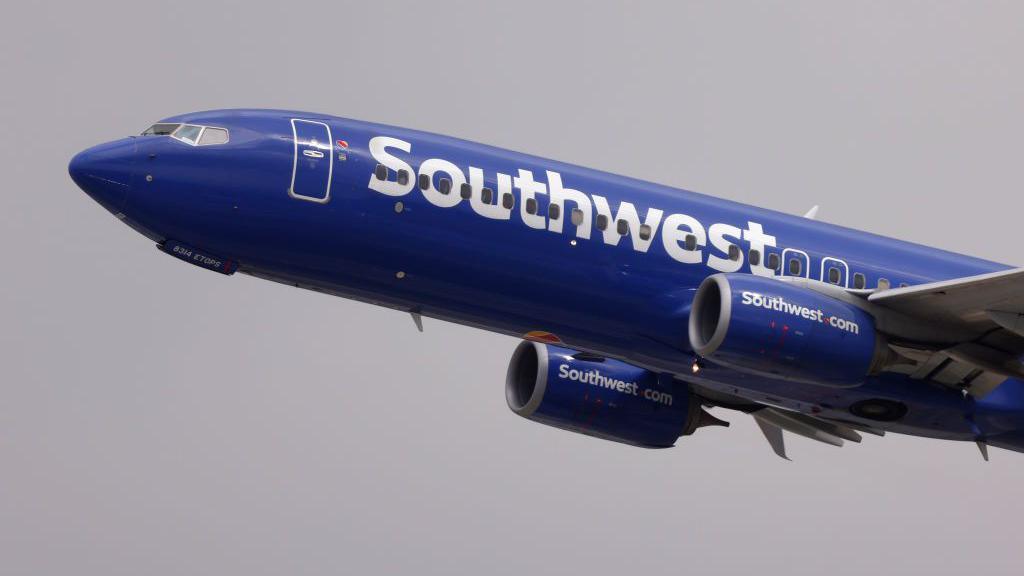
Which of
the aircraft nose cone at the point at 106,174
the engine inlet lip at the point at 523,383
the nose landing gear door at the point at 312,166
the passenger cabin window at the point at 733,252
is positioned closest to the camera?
the aircraft nose cone at the point at 106,174

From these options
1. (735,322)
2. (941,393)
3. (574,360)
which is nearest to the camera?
(735,322)

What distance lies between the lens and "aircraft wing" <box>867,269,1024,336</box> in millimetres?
38781

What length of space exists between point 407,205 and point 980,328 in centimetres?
1234

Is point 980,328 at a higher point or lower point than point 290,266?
higher

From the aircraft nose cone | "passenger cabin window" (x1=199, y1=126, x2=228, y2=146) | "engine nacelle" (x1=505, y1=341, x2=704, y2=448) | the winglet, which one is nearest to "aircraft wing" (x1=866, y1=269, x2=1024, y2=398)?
the winglet

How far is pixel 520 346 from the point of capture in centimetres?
4759

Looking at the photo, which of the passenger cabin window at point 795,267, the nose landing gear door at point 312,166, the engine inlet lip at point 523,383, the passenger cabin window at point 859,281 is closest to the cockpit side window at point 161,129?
the nose landing gear door at point 312,166

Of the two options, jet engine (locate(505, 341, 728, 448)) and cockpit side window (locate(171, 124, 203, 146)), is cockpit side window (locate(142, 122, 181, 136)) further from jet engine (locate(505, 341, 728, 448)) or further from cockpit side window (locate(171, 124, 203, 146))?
jet engine (locate(505, 341, 728, 448))

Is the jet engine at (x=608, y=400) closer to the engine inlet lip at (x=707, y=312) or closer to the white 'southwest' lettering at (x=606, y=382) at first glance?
the white 'southwest' lettering at (x=606, y=382)

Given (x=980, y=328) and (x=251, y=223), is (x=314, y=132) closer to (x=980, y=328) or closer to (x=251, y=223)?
(x=251, y=223)

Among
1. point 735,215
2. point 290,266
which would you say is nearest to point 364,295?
point 290,266

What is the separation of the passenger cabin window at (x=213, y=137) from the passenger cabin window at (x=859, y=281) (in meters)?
14.3

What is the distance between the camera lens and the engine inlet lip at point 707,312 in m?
38.5

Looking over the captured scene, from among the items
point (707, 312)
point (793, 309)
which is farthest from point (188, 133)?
point (793, 309)
